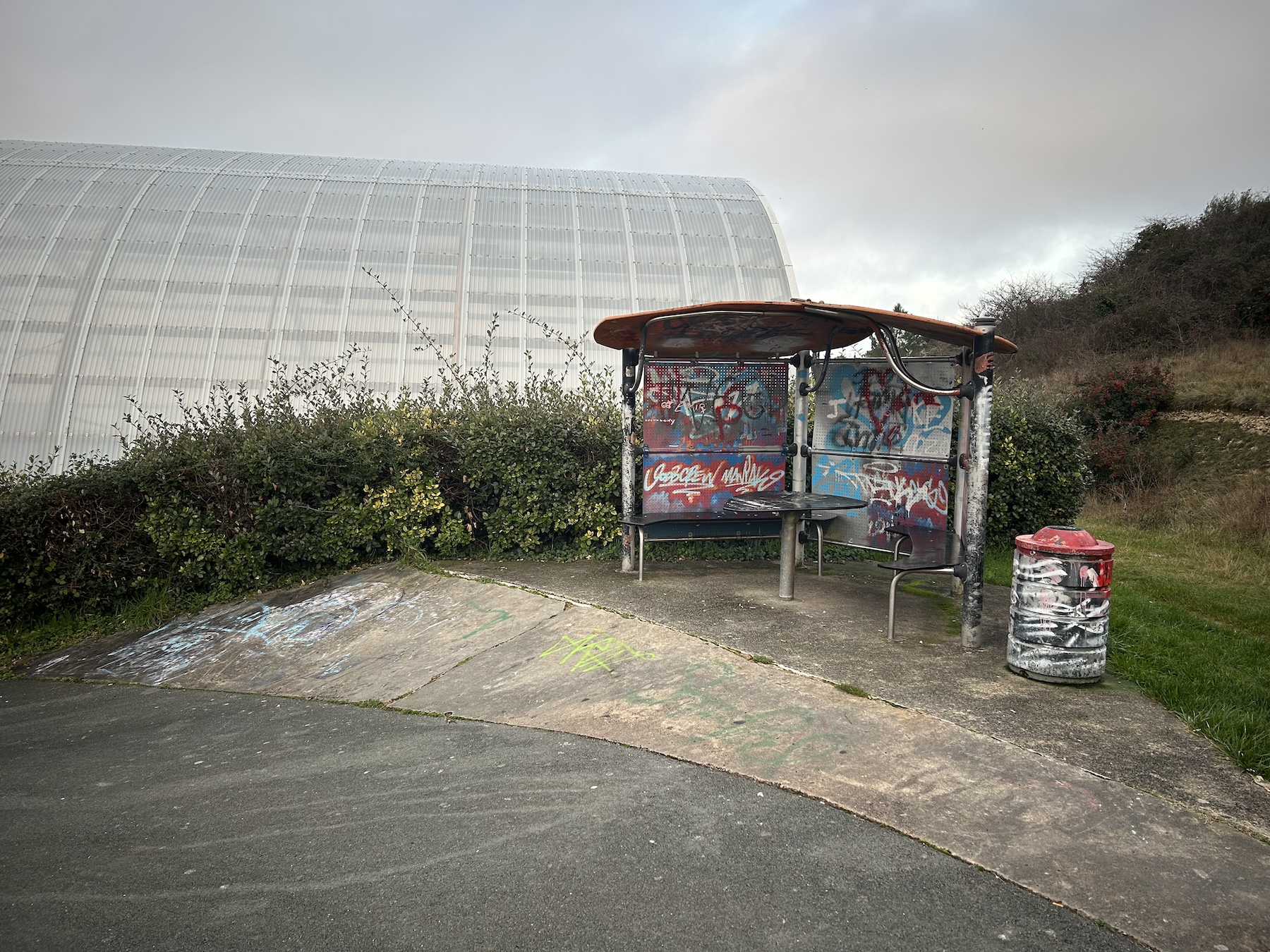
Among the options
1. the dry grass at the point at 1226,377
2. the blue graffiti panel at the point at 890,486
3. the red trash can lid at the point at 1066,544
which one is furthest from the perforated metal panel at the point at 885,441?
the dry grass at the point at 1226,377

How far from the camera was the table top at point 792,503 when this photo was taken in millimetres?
6797

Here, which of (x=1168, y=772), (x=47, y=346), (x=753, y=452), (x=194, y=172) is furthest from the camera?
(x=194, y=172)

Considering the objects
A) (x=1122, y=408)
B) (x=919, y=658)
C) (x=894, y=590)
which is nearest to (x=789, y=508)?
(x=894, y=590)

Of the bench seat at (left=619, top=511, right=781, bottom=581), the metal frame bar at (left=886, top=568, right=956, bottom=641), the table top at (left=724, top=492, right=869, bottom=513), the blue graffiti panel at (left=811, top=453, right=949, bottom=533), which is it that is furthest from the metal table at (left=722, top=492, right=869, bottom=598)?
the bench seat at (left=619, top=511, right=781, bottom=581)

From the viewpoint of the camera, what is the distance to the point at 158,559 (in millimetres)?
Answer: 8445

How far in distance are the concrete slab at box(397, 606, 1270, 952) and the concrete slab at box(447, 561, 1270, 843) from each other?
0.69 feet

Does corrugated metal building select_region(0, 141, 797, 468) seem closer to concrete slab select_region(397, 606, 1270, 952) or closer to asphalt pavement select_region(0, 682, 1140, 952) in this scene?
concrete slab select_region(397, 606, 1270, 952)

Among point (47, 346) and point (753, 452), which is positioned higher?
point (47, 346)

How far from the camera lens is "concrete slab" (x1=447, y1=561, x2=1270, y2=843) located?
4.12 meters

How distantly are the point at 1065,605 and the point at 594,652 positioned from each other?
313 centimetres

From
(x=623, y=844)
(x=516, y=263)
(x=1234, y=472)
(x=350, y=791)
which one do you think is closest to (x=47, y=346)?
(x=516, y=263)

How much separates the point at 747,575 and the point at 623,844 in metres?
4.79

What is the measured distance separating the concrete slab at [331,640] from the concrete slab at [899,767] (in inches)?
19.5

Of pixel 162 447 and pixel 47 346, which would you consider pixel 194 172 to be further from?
pixel 162 447
